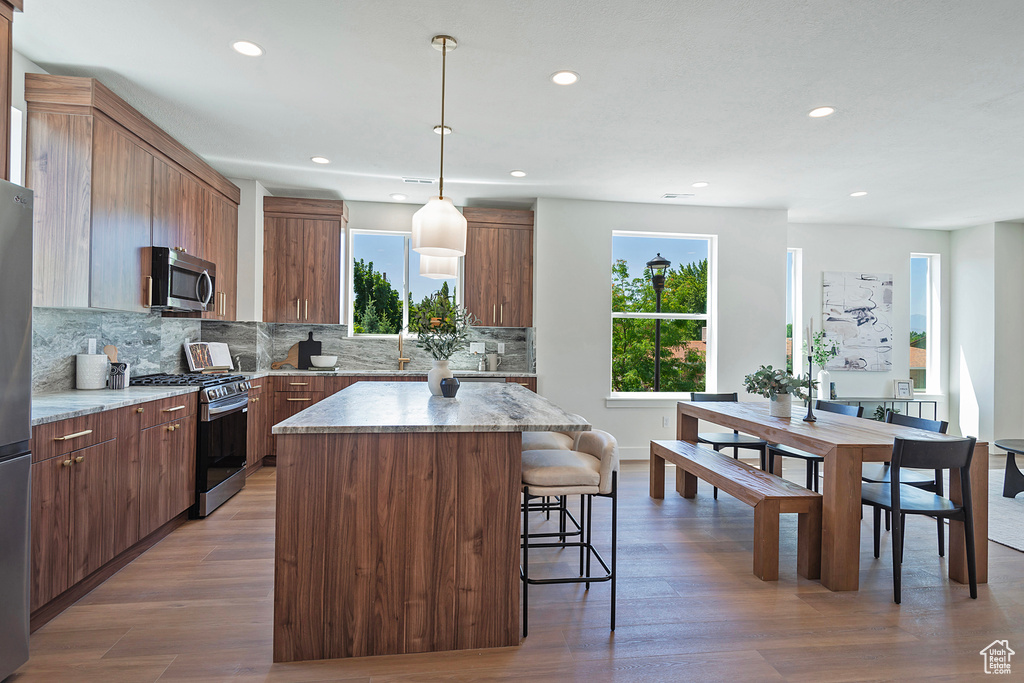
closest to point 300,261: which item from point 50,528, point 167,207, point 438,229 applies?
point 167,207

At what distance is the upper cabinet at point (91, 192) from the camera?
299 centimetres

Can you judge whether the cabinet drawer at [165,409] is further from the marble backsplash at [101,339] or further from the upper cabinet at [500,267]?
the upper cabinet at [500,267]

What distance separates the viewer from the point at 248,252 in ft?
17.3

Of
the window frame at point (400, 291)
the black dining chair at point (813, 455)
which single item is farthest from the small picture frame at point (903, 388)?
the window frame at point (400, 291)

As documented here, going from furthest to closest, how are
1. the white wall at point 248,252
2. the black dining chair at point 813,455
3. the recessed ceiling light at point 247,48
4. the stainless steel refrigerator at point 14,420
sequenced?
the white wall at point 248,252
the black dining chair at point 813,455
the recessed ceiling light at point 247,48
the stainless steel refrigerator at point 14,420

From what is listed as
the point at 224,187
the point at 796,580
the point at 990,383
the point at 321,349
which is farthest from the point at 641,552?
the point at 990,383

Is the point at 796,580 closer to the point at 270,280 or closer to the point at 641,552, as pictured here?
the point at 641,552

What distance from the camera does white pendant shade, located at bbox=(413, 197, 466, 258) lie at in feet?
9.14

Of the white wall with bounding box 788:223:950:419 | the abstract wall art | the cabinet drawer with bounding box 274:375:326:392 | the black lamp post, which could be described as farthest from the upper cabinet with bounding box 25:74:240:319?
the abstract wall art

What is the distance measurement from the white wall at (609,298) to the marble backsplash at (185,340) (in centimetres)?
42

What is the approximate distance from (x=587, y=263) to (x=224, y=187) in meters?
3.38

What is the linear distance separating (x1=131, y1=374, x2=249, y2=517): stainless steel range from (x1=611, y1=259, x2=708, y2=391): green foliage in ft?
11.8

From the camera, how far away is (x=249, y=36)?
265 centimetres

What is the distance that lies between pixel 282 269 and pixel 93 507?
3211 mm
